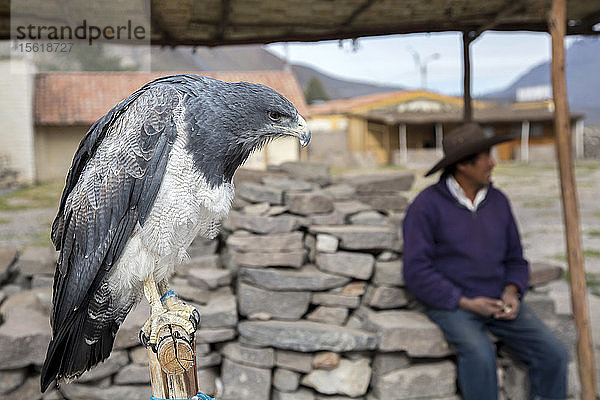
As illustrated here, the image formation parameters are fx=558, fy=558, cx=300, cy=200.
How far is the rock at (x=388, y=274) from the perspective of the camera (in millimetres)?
3506

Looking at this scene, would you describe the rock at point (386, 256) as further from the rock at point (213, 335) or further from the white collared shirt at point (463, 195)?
the rock at point (213, 335)

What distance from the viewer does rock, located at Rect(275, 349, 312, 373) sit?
11.0 feet

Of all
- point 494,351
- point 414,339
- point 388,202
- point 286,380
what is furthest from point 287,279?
point 388,202

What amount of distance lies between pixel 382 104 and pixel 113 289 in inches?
932

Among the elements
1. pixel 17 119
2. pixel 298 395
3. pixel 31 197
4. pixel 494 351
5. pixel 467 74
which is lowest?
pixel 298 395

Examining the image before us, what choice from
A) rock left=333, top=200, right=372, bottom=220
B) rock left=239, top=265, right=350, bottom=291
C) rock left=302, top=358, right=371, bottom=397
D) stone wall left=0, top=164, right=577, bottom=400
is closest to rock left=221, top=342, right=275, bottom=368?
stone wall left=0, top=164, right=577, bottom=400

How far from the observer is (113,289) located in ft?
4.23

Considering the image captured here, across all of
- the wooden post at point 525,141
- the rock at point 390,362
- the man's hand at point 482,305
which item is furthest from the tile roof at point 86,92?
the wooden post at point 525,141

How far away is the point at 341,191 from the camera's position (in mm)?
4520

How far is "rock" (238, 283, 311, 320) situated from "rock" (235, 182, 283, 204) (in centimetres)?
69

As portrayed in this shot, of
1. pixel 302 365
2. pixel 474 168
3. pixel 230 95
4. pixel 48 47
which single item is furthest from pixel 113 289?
pixel 48 47

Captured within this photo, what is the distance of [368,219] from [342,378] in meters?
1.10

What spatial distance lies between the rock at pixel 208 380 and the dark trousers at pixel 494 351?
1.40 meters

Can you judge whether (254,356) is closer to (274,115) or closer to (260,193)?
(260,193)
